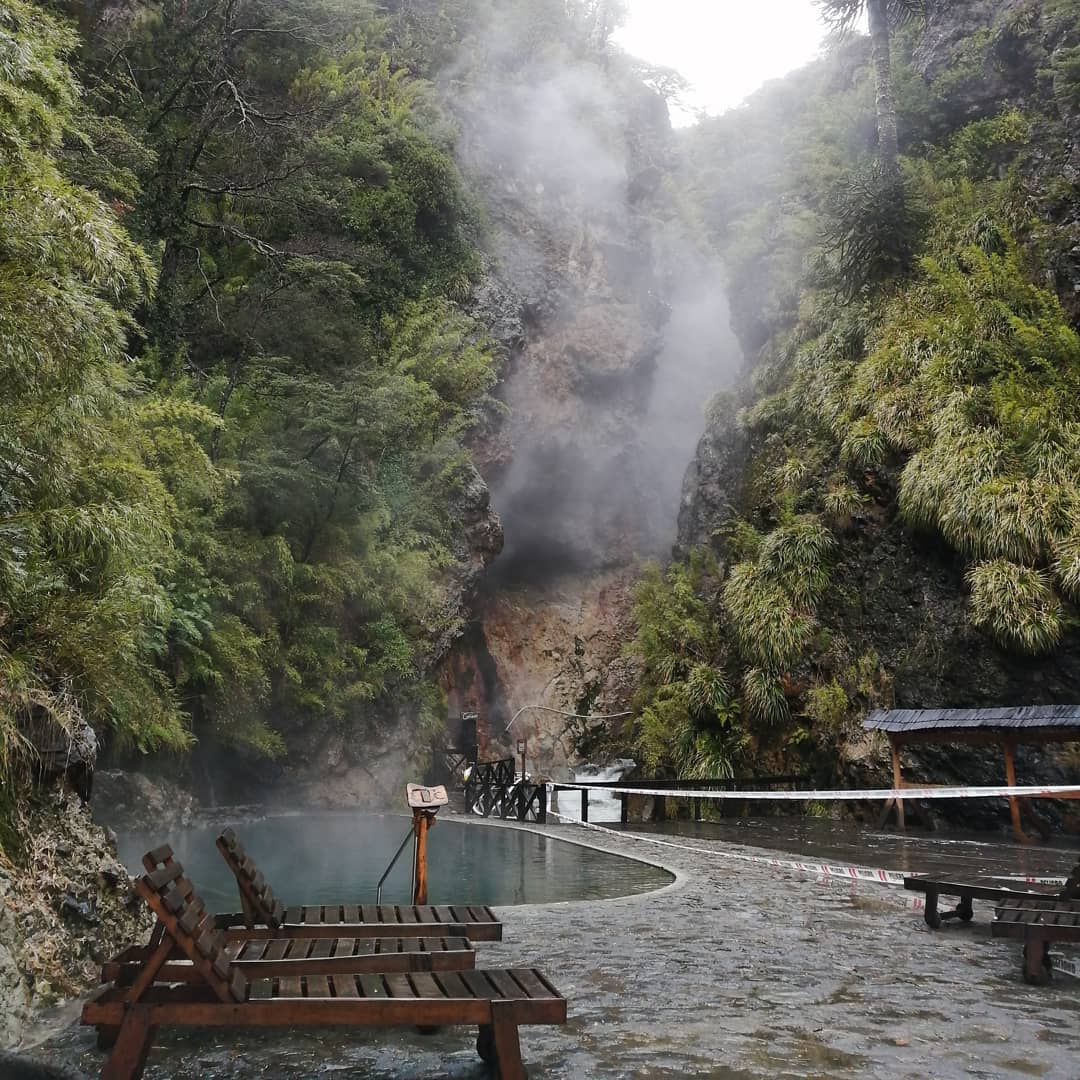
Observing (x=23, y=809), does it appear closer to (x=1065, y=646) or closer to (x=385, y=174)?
(x=1065, y=646)

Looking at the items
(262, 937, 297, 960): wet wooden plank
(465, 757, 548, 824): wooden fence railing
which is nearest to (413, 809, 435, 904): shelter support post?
(262, 937, 297, 960): wet wooden plank

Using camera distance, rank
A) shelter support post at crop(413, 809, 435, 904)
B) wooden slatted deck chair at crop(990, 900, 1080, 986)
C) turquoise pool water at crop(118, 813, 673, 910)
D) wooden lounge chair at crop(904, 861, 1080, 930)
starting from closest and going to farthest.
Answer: wooden slatted deck chair at crop(990, 900, 1080, 986) → wooden lounge chair at crop(904, 861, 1080, 930) → shelter support post at crop(413, 809, 435, 904) → turquoise pool water at crop(118, 813, 673, 910)

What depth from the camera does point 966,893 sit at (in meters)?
5.36

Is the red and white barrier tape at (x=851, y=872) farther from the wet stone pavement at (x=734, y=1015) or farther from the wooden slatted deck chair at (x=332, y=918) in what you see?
the wooden slatted deck chair at (x=332, y=918)

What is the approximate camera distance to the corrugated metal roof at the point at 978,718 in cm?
967

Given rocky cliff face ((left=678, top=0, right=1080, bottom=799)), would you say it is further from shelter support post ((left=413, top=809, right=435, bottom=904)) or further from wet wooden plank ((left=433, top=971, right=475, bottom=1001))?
wet wooden plank ((left=433, top=971, right=475, bottom=1001))

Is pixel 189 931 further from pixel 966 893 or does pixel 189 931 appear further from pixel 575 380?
pixel 575 380

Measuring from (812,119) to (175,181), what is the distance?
17.3 metres

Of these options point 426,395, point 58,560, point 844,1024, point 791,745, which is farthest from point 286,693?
point 844,1024

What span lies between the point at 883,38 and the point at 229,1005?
68.7 ft

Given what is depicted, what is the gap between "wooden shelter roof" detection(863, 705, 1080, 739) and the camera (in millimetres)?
9688

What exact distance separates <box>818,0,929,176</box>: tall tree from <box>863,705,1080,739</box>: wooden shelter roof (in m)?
11.2

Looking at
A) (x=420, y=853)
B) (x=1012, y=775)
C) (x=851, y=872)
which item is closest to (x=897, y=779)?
(x=1012, y=775)

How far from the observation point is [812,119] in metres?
25.0
